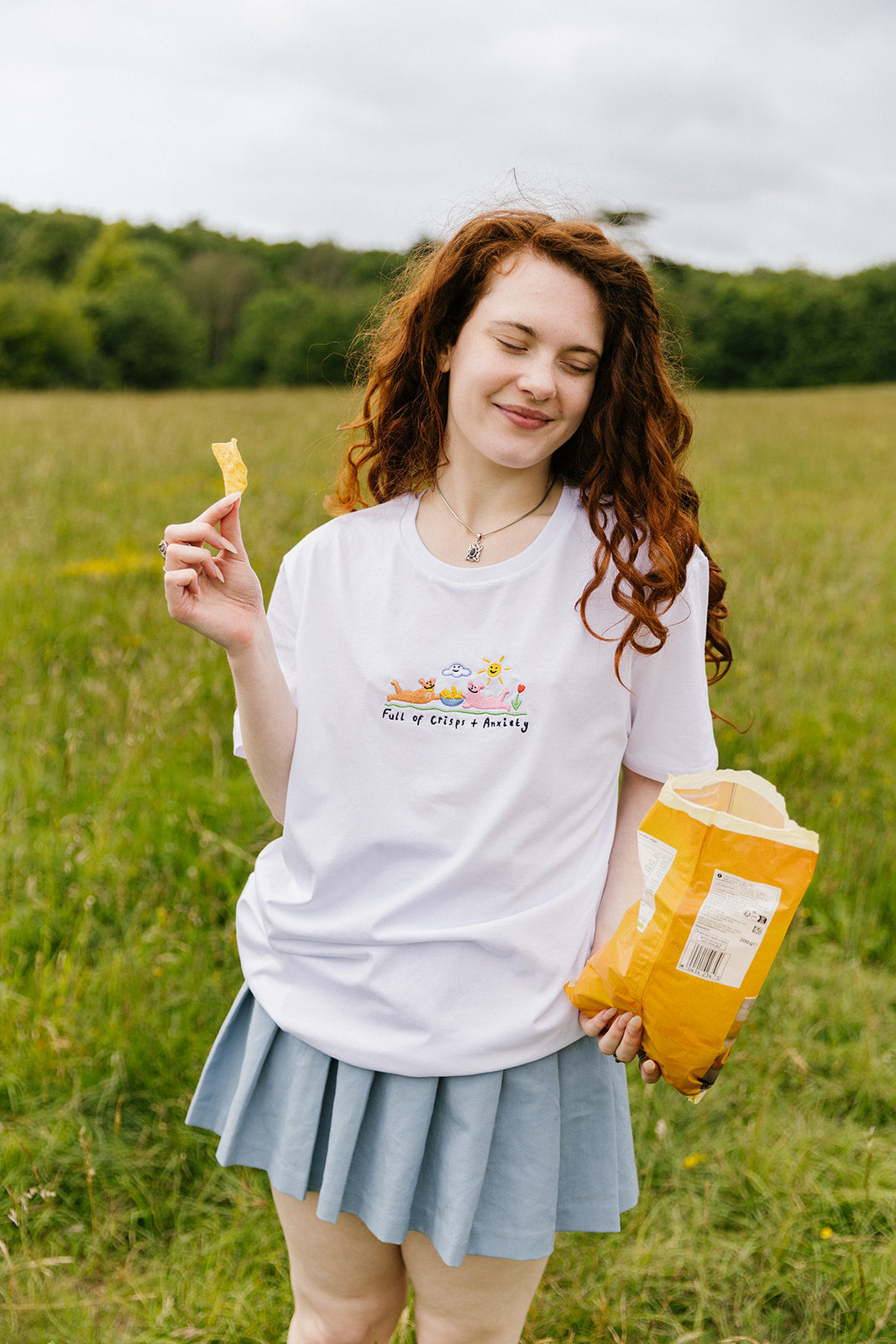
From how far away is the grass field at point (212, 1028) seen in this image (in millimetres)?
1899

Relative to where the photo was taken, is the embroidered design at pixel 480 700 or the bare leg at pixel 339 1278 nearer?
the embroidered design at pixel 480 700

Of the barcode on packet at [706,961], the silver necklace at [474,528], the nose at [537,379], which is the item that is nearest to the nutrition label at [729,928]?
the barcode on packet at [706,961]

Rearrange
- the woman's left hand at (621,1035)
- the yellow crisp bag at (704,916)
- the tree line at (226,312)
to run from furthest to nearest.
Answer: the tree line at (226,312) < the woman's left hand at (621,1035) < the yellow crisp bag at (704,916)

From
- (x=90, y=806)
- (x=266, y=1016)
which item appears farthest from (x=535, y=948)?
(x=90, y=806)

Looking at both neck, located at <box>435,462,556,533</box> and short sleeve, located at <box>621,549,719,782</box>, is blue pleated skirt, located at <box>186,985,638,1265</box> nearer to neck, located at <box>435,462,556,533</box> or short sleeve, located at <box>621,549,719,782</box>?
short sleeve, located at <box>621,549,719,782</box>

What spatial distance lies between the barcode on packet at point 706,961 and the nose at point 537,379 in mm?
735

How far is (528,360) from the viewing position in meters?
1.29

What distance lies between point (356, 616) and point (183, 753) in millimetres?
2083

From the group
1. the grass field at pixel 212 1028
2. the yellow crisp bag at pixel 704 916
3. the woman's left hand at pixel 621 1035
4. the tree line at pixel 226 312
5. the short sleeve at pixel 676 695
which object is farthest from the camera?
the tree line at pixel 226 312

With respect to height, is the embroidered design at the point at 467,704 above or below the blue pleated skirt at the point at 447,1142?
above

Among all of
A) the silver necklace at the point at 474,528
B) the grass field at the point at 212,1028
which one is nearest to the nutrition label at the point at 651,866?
the silver necklace at the point at 474,528

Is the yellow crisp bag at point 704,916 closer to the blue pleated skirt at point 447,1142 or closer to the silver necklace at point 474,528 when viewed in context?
the blue pleated skirt at point 447,1142

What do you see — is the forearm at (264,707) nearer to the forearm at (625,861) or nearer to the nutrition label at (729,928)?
the forearm at (625,861)

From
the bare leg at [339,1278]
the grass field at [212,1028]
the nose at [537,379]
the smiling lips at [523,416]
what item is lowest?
the grass field at [212,1028]
